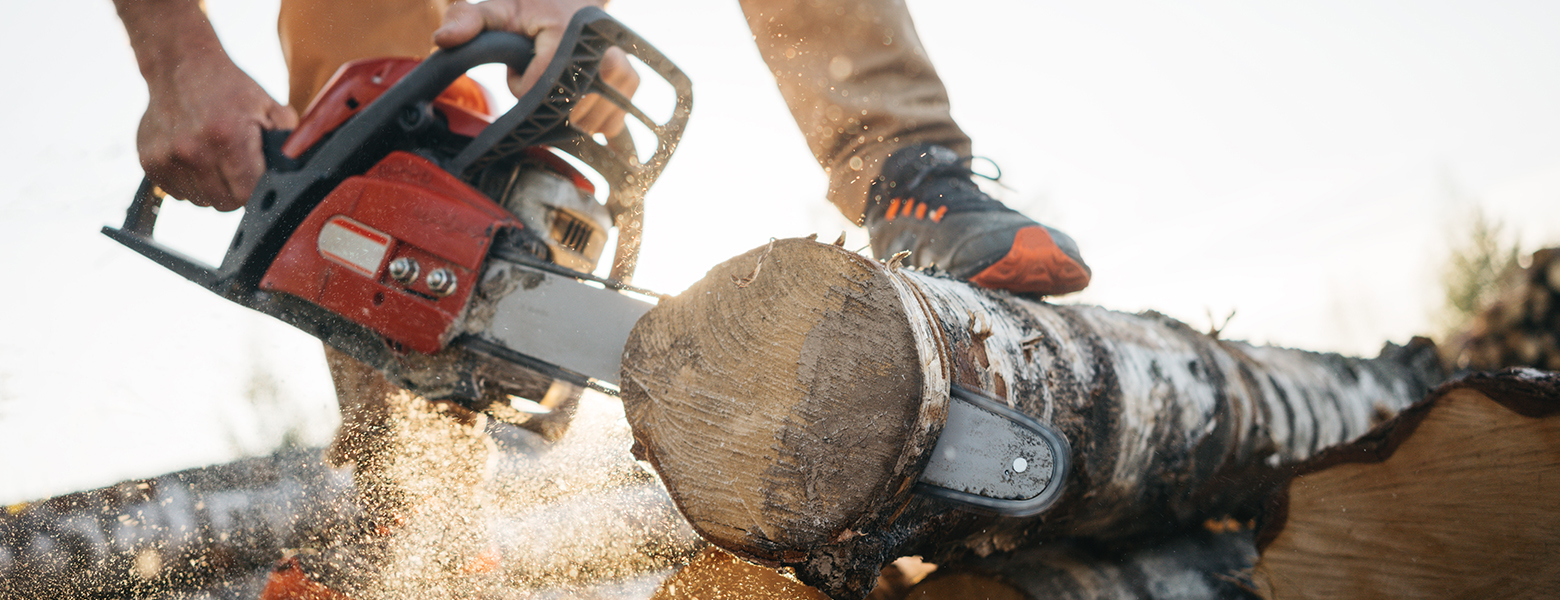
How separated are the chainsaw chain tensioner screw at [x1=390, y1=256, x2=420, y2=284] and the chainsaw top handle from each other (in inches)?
9.8

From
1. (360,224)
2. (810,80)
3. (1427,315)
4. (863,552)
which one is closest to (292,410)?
(360,224)

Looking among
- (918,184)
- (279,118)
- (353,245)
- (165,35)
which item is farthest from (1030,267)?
(165,35)

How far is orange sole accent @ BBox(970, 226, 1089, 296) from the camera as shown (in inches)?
51.2

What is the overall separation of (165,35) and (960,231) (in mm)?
1871

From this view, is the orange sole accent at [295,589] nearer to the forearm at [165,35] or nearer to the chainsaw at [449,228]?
the chainsaw at [449,228]

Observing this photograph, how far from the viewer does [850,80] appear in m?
1.88

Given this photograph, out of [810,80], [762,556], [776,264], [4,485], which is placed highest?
[810,80]

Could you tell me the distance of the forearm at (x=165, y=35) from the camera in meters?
1.54

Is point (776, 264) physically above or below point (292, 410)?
above

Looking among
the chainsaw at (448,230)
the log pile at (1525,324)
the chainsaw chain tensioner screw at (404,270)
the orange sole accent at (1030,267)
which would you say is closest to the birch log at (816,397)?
the orange sole accent at (1030,267)

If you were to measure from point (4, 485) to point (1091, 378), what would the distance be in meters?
2.65

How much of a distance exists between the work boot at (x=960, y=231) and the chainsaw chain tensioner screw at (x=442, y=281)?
0.89 metres

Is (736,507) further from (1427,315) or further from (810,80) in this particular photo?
(1427,315)

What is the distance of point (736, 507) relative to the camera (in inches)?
28.1
